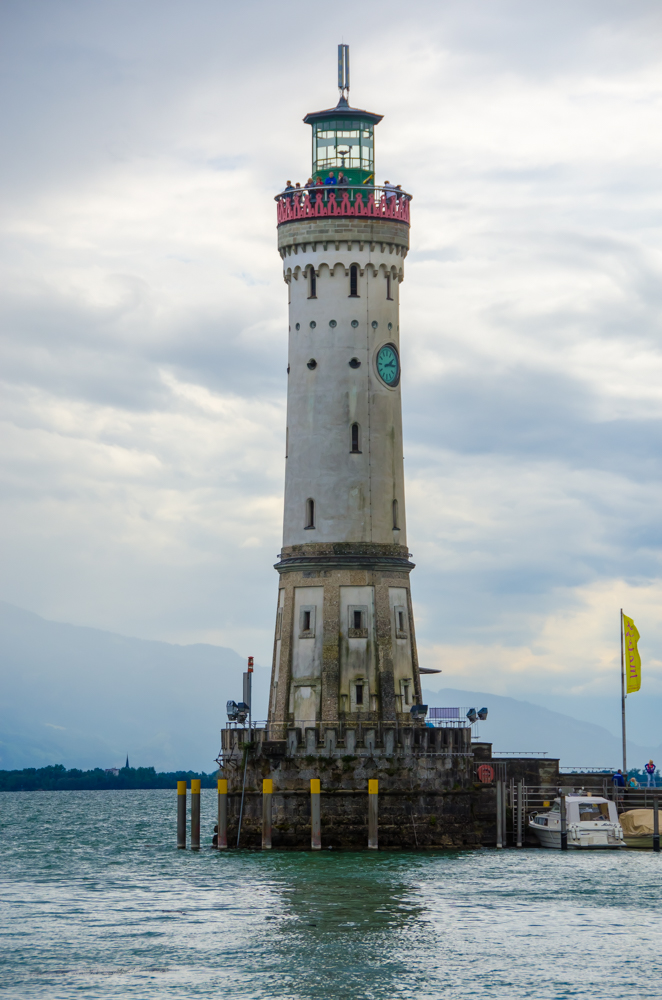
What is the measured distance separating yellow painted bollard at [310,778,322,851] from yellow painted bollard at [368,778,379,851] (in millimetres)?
2203

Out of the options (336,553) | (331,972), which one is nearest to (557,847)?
(336,553)

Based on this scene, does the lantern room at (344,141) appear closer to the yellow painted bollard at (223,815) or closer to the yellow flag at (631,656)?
the yellow flag at (631,656)

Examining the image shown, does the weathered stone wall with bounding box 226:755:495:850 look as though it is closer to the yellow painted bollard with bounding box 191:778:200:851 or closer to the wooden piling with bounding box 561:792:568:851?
the yellow painted bollard with bounding box 191:778:200:851

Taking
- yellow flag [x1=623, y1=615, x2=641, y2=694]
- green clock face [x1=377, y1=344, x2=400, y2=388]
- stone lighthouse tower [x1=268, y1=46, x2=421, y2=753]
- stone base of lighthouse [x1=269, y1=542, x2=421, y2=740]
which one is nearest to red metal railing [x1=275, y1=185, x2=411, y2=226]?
stone lighthouse tower [x1=268, y1=46, x2=421, y2=753]

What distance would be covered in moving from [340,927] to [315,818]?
16.0 metres

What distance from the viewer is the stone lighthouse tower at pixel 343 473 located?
81438 mm

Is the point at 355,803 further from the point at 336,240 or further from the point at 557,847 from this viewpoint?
the point at 336,240

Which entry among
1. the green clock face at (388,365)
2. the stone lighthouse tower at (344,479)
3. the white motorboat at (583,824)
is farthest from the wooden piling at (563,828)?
the green clock face at (388,365)

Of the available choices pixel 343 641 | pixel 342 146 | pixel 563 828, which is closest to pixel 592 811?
pixel 563 828

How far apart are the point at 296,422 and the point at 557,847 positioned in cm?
2498

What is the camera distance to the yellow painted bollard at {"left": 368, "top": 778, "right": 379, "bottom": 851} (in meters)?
71.4

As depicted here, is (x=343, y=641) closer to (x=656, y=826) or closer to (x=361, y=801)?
(x=361, y=801)

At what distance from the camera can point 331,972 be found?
162 ft

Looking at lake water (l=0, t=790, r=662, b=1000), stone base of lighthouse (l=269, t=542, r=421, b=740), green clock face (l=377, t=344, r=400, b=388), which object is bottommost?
lake water (l=0, t=790, r=662, b=1000)
